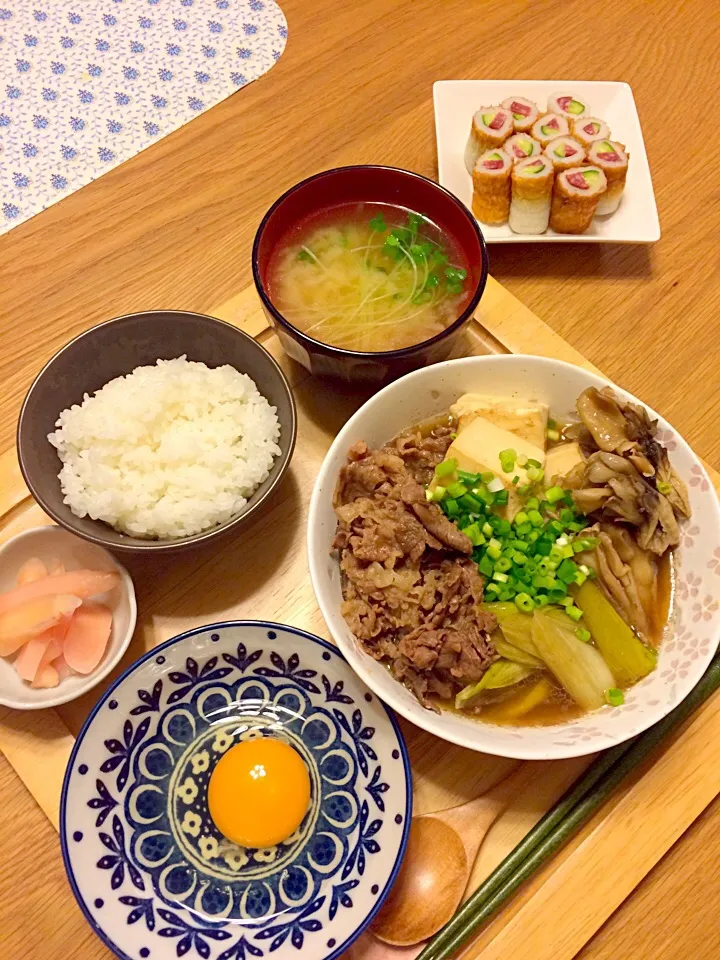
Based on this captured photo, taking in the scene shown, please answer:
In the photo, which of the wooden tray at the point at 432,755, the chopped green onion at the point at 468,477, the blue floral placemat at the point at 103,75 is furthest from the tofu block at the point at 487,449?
the blue floral placemat at the point at 103,75

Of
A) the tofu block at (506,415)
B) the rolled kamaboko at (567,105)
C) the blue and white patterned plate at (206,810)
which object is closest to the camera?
the blue and white patterned plate at (206,810)

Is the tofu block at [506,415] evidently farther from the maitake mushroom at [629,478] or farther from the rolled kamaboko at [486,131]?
the rolled kamaboko at [486,131]

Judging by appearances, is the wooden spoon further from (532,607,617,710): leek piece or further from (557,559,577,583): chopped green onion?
(557,559,577,583): chopped green onion

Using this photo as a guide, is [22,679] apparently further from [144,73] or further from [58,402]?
[144,73]

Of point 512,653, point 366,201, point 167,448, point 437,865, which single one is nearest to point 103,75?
point 366,201

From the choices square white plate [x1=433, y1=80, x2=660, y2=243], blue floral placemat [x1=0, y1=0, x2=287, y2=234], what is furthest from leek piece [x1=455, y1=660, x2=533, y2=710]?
blue floral placemat [x1=0, y1=0, x2=287, y2=234]

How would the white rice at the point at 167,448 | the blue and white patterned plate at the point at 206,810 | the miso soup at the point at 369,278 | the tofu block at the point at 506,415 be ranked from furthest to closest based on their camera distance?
1. the miso soup at the point at 369,278
2. the tofu block at the point at 506,415
3. the white rice at the point at 167,448
4. the blue and white patterned plate at the point at 206,810

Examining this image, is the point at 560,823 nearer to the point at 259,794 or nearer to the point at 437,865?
the point at 437,865
